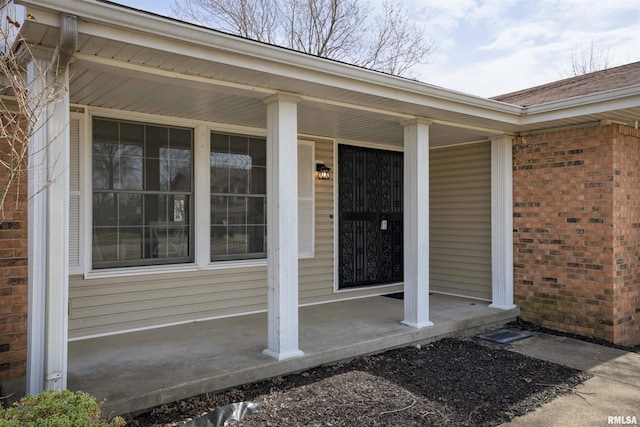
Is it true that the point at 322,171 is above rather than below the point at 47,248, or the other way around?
above

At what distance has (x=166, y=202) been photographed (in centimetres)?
507

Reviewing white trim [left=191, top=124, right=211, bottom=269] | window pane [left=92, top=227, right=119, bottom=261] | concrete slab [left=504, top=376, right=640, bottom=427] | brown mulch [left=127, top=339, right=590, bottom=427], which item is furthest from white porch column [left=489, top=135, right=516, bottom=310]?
window pane [left=92, top=227, right=119, bottom=261]

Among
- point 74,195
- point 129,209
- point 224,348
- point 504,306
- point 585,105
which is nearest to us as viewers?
point 224,348

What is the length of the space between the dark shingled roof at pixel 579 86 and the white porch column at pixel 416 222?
64.0 inches

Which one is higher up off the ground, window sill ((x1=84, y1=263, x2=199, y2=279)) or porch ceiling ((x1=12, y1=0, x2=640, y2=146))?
porch ceiling ((x1=12, y1=0, x2=640, y2=146))

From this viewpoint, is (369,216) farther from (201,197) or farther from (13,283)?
(13,283)

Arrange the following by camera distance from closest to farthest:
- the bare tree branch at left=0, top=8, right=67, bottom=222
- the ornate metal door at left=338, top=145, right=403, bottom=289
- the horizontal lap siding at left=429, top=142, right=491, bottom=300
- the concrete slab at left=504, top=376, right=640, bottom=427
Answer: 1. the bare tree branch at left=0, top=8, right=67, bottom=222
2. the concrete slab at left=504, top=376, right=640, bottom=427
3. the horizontal lap siding at left=429, top=142, right=491, bottom=300
4. the ornate metal door at left=338, top=145, right=403, bottom=289

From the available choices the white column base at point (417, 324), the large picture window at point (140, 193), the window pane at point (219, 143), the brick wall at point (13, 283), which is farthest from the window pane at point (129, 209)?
the white column base at point (417, 324)

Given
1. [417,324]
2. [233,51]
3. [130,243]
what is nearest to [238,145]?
[130,243]

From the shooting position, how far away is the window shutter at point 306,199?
6.18m

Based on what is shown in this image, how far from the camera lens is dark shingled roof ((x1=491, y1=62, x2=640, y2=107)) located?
204 inches

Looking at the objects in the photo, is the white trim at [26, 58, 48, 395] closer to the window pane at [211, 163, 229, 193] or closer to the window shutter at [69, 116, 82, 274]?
the window shutter at [69, 116, 82, 274]

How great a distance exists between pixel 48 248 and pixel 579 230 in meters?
5.56

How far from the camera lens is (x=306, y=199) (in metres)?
6.23
